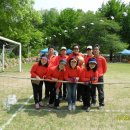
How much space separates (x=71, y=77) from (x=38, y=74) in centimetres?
94

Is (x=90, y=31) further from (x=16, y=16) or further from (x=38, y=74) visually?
(x=38, y=74)

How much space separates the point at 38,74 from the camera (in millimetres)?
10398

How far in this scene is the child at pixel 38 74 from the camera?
10.2 m

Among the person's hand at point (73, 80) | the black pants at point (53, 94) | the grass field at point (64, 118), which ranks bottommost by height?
the grass field at point (64, 118)

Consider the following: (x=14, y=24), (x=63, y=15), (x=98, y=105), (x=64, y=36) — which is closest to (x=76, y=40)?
(x=64, y=36)

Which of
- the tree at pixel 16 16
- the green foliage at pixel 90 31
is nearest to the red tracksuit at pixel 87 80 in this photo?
the tree at pixel 16 16

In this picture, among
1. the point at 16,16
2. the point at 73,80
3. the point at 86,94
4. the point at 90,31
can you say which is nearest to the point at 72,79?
the point at 73,80

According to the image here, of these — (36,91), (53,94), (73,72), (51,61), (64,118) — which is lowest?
(64,118)

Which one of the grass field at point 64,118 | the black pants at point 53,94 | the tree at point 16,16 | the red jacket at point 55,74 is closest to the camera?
the grass field at point 64,118

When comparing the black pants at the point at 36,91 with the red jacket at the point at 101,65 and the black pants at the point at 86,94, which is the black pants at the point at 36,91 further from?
the red jacket at the point at 101,65

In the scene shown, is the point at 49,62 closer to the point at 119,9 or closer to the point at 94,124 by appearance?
the point at 94,124

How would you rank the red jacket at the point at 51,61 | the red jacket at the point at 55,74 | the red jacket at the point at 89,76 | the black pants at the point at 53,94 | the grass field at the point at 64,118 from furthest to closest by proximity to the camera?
the red jacket at the point at 51,61, the black pants at the point at 53,94, the red jacket at the point at 55,74, the red jacket at the point at 89,76, the grass field at the point at 64,118

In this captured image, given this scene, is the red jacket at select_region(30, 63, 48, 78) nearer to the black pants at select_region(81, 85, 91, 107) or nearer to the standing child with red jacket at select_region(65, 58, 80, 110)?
the standing child with red jacket at select_region(65, 58, 80, 110)

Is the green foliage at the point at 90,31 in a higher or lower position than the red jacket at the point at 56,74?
higher
